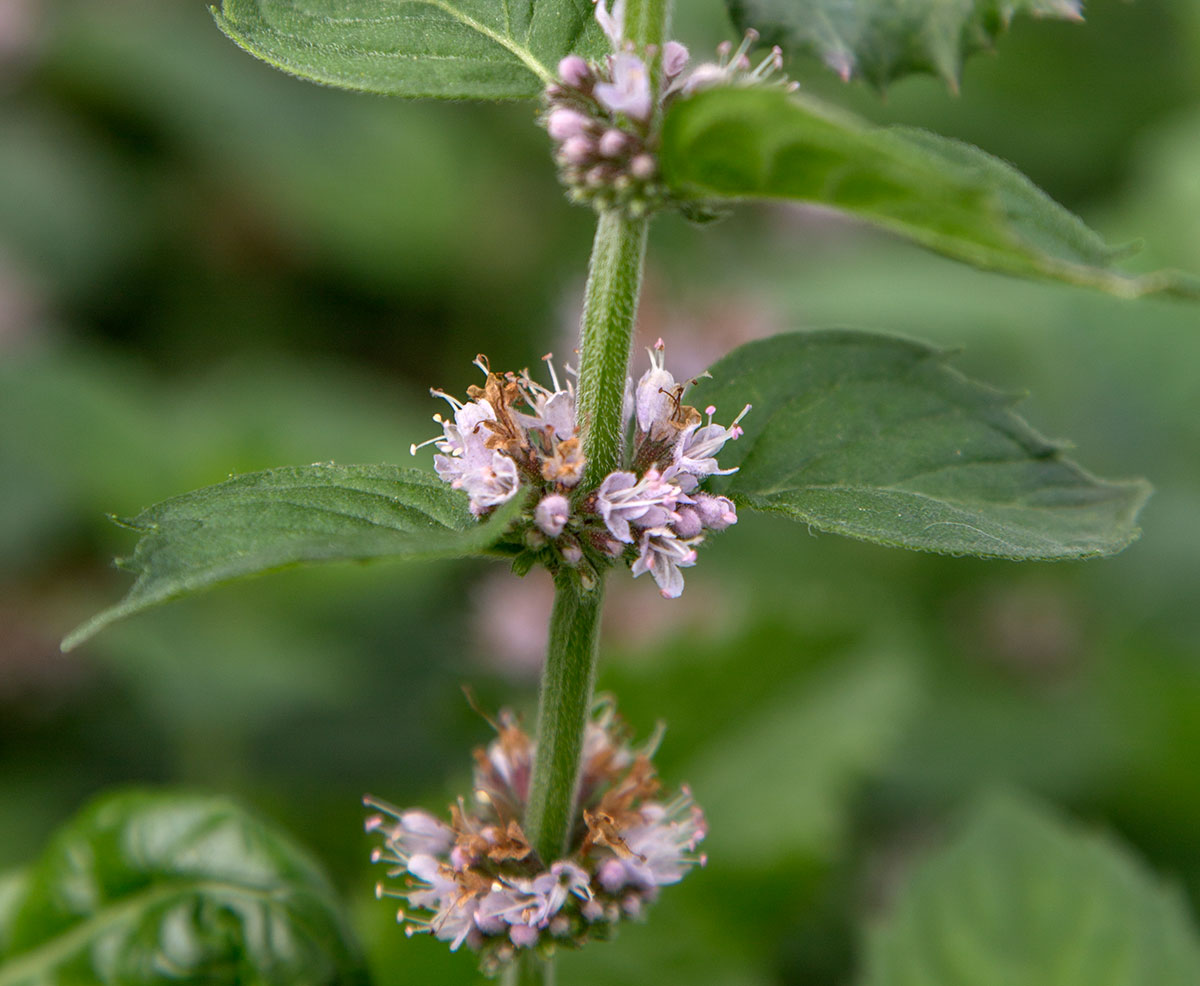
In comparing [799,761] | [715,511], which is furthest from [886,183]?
[799,761]

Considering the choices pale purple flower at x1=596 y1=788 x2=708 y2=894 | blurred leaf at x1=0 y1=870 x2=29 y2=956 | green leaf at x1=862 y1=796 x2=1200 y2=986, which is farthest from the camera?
green leaf at x1=862 y1=796 x2=1200 y2=986

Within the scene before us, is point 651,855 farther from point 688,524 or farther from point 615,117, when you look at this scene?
point 615,117

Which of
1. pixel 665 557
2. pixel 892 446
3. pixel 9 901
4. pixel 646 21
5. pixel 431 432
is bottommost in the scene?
pixel 9 901

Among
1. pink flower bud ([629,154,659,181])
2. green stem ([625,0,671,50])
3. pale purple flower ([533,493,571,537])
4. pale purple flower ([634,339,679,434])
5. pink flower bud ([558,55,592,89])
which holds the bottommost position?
pale purple flower ([533,493,571,537])

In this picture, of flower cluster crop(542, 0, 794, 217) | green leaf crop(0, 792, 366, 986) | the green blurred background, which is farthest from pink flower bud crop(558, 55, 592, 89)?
green leaf crop(0, 792, 366, 986)

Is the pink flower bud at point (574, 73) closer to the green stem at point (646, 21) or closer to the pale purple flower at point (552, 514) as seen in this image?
the green stem at point (646, 21)

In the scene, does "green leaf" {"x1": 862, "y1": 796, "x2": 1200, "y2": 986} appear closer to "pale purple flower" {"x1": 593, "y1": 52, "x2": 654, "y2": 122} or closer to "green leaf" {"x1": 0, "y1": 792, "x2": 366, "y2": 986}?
"green leaf" {"x1": 0, "y1": 792, "x2": 366, "y2": 986}

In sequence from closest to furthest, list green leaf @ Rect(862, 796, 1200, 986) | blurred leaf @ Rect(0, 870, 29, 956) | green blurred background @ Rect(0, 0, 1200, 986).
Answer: blurred leaf @ Rect(0, 870, 29, 956) → green leaf @ Rect(862, 796, 1200, 986) → green blurred background @ Rect(0, 0, 1200, 986)

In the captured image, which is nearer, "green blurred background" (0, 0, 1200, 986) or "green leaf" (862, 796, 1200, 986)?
"green leaf" (862, 796, 1200, 986)
